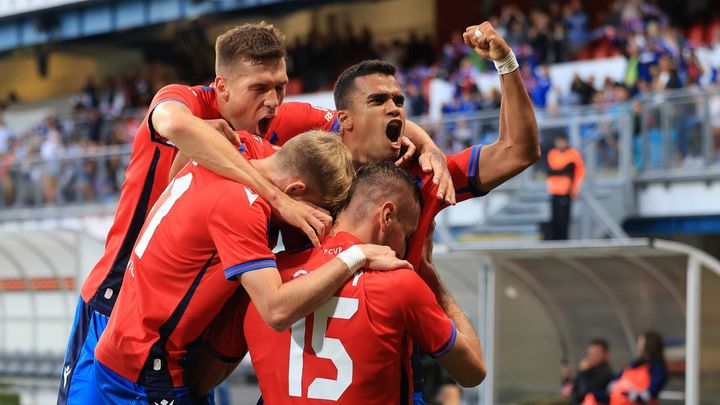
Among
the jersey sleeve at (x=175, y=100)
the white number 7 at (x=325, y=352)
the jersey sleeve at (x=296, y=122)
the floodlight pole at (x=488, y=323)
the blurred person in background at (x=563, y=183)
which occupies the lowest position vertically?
the floodlight pole at (x=488, y=323)

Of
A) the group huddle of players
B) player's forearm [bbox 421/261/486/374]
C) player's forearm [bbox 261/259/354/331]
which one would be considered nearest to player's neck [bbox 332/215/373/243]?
the group huddle of players

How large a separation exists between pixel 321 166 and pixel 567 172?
31.7ft

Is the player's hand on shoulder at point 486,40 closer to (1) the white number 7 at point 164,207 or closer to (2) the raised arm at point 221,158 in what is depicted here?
(2) the raised arm at point 221,158

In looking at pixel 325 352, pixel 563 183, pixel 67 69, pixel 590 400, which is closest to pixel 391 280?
pixel 325 352

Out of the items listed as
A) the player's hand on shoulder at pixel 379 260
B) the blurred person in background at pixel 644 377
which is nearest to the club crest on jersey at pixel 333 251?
the player's hand on shoulder at pixel 379 260

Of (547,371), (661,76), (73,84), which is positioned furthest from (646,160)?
(73,84)

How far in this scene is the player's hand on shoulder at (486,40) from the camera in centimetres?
470

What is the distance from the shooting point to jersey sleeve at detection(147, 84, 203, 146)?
4.87 m

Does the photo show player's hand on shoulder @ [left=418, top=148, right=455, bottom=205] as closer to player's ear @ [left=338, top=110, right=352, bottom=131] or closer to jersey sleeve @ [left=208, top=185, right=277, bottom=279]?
player's ear @ [left=338, top=110, right=352, bottom=131]

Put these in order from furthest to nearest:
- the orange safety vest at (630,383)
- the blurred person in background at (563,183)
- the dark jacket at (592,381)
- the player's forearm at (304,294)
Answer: the blurred person in background at (563,183) → the dark jacket at (592,381) → the orange safety vest at (630,383) → the player's forearm at (304,294)

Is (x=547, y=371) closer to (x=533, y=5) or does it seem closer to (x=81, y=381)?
(x=81, y=381)

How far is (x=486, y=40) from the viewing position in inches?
186

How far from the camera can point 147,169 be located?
5078mm

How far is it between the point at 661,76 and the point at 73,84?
1958 centimetres
